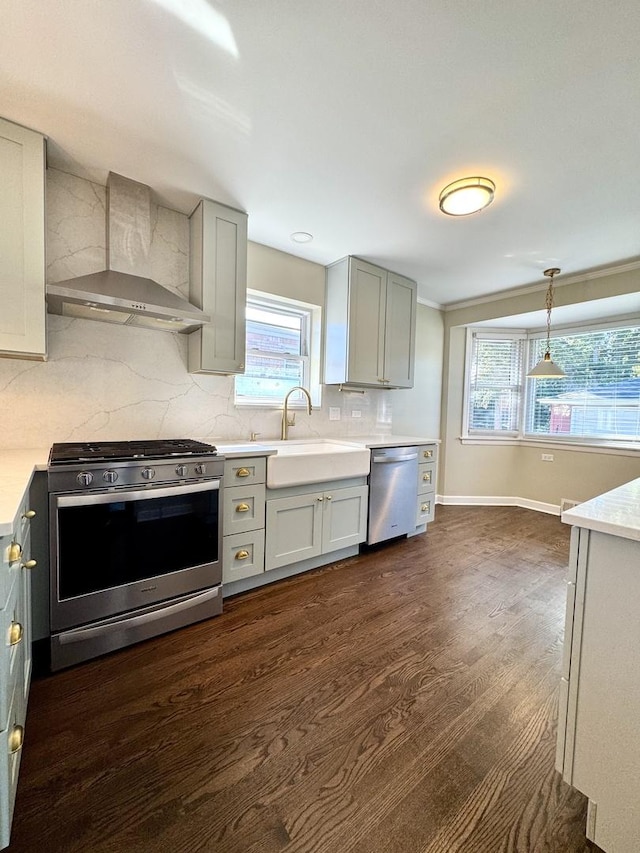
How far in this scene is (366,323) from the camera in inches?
133

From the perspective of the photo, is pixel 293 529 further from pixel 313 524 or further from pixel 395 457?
pixel 395 457

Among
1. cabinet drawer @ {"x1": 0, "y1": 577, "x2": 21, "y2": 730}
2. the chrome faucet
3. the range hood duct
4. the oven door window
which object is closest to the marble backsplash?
the range hood duct

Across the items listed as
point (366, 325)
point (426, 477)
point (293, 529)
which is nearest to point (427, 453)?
point (426, 477)

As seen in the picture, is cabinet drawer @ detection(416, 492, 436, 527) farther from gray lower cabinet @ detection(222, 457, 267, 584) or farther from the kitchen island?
the kitchen island

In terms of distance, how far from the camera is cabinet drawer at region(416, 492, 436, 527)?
3.56m

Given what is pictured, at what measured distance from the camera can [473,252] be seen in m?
3.11

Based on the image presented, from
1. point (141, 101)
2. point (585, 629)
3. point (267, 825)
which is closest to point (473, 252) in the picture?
point (141, 101)

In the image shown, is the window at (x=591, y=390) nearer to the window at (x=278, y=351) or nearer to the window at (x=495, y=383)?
the window at (x=495, y=383)

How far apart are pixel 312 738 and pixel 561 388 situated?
4.66 m

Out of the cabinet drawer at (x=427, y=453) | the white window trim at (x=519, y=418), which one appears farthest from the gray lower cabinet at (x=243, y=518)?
the white window trim at (x=519, y=418)

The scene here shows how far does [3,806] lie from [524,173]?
3246mm

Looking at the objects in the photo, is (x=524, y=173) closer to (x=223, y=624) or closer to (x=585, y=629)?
(x=585, y=629)

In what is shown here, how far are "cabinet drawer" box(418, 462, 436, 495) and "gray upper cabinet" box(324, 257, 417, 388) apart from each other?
879 millimetres

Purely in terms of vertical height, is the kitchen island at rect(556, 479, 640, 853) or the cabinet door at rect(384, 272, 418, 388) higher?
the cabinet door at rect(384, 272, 418, 388)
